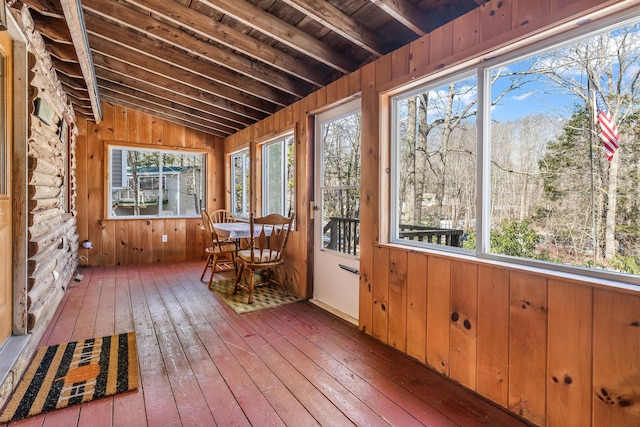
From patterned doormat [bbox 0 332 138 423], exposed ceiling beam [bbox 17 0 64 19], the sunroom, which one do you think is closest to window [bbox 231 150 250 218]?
the sunroom

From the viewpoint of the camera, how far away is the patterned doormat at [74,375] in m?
1.75

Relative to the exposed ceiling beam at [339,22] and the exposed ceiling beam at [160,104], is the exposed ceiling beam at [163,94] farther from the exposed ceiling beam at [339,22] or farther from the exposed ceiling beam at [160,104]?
the exposed ceiling beam at [339,22]

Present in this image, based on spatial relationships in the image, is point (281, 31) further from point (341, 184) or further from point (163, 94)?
point (163, 94)

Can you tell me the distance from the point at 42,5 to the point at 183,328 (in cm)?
277

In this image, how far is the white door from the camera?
9.97 feet

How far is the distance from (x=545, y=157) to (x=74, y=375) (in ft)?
9.87

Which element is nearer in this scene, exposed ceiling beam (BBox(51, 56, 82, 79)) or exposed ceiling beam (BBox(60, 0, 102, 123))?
exposed ceiling beam (BBox(60, 0, 102, 123))

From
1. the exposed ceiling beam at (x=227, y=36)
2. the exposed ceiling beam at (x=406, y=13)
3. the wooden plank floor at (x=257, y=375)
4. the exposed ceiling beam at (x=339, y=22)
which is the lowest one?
the wooden plank floor at (x=257, y=375)

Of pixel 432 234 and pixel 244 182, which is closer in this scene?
pixel 432 234

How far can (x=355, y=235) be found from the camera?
3.08 metres

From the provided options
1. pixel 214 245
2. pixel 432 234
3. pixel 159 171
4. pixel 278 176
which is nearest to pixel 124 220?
pixel 159 171

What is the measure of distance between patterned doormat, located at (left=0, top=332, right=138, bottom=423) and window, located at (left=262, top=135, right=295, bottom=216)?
2.30 meters

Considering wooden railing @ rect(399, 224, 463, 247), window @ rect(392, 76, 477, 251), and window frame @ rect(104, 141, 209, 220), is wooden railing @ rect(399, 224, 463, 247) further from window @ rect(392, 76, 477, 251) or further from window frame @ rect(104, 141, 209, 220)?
window frame @ rect(104, 141, 209, 220)

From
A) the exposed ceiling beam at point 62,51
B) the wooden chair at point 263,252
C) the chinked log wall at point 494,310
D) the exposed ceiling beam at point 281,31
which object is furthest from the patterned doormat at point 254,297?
the exposed ceiling beam at point 62,51
